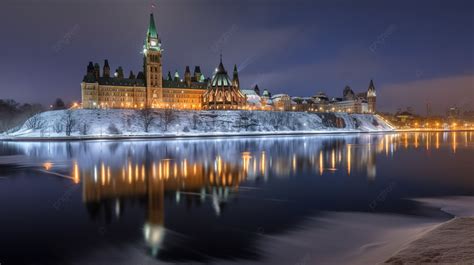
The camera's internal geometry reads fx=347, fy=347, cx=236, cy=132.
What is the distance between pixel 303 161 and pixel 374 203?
16559 millimetres

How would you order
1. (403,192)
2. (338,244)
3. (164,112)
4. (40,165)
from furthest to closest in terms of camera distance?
1. (164,112)
2. (40,165)
3. (403,192)
4. (338,244)

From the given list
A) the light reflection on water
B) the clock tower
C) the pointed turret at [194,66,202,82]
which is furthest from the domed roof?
the light reflection on water

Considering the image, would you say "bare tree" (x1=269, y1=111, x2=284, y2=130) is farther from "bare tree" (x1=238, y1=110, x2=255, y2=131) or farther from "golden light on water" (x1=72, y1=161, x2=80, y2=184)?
"golden light on water" (x1=72, y1=161, x2=80, y2=184)

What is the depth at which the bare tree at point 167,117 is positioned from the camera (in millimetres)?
97100

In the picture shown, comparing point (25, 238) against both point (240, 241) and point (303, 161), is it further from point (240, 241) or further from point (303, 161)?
Answer: point (303, 161)

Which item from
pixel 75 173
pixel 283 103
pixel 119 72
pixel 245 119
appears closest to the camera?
pixel 75 173

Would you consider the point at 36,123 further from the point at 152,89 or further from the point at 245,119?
the point at 245,119

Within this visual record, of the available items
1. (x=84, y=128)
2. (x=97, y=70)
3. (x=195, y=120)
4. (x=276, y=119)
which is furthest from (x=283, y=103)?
(x=84, y=128)

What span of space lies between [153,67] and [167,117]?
118 feet

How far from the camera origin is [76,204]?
16172 mm

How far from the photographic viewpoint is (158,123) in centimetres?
9788

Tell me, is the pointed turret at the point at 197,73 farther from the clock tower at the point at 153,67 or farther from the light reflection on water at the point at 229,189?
the light reflection on water at the point at 229,189

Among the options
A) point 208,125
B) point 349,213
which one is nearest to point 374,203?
point 349,213

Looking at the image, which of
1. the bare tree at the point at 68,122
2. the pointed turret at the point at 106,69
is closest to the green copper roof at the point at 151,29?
the pointed turret at the point at 106,69
